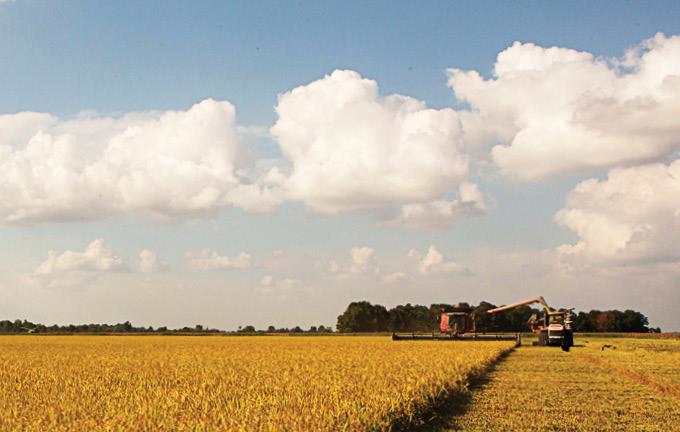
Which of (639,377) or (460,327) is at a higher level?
(460,327)

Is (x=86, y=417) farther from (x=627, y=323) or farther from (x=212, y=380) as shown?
(x=627, y=323)

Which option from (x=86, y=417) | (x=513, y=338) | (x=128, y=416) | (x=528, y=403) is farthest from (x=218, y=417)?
(x=513, y=338)

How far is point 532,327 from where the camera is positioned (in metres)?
52.8

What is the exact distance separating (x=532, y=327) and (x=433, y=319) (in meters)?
92.3

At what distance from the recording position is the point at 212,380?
55.0ft

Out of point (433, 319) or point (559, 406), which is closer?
point (559, 406)

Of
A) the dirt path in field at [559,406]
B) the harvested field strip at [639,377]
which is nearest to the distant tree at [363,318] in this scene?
the harvested field strip at [639,377]

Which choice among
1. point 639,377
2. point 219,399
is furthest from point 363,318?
point 219,399

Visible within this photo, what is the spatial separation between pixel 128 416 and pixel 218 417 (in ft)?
4.08

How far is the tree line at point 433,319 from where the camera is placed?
143500mm

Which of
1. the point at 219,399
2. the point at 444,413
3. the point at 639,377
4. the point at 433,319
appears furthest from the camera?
the point at 433,319

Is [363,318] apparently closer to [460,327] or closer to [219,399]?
[460,327]

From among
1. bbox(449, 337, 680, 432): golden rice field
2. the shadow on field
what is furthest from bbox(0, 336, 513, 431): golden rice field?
bbox(449, 337, 680, 432): golden rice field

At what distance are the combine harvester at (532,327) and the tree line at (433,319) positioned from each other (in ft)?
261
